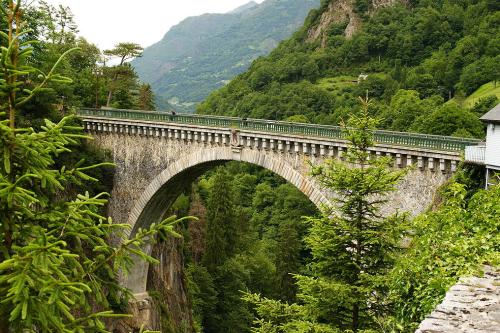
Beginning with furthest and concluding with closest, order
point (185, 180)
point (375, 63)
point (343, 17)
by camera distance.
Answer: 1. point (343, 17)
2. point (375, 63)
3. point (185, 180)

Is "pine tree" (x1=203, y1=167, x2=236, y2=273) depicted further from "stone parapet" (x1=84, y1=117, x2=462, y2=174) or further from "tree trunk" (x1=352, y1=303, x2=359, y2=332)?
"tree trunk" (x1=352, y1=303, x2=359, y2=332)

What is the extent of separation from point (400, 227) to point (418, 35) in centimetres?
10031

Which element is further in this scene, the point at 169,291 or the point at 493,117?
the point at 169,291

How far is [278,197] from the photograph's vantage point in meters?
79.1

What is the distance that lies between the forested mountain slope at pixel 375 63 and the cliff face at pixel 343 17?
234mm

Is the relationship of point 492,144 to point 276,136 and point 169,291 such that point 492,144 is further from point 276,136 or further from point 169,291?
point 169,291

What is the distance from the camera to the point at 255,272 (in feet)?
189

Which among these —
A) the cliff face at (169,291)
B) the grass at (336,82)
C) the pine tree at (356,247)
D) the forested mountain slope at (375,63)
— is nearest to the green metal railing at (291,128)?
the pine tree at (356,247)

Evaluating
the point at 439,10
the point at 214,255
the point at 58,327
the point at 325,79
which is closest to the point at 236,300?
the point at 214,255

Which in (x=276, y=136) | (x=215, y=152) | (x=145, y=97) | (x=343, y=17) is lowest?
(x=215, y=152)

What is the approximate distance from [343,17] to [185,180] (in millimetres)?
97060

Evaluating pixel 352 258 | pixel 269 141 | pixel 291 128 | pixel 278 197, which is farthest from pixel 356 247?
pixel 278 197

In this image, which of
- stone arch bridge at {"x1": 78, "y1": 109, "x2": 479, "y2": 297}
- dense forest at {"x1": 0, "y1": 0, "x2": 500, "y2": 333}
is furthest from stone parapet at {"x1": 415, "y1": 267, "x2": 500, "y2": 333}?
stone arch bridge at {"x1": 78, "y1": 109, "x2": 479, "y2": 297}

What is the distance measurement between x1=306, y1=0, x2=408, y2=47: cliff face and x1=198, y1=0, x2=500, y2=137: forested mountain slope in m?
0.23
